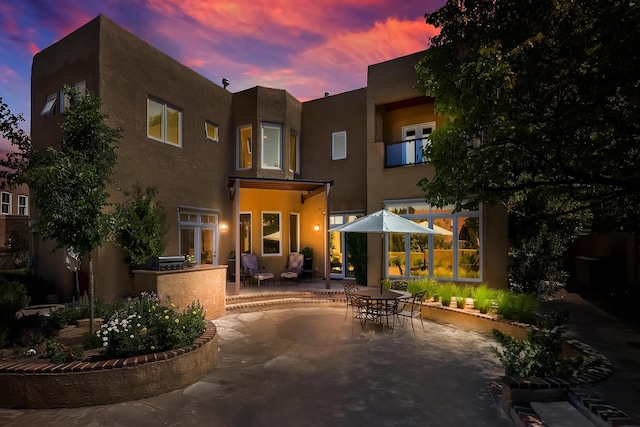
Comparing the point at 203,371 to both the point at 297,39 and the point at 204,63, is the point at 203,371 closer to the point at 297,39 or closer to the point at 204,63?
the point at 297,39

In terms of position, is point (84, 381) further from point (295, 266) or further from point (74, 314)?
point (295, 266)

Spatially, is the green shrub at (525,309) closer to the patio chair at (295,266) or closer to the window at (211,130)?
the patio chair at (295,266)

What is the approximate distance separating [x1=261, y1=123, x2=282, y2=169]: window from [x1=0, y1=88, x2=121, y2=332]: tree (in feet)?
26.9

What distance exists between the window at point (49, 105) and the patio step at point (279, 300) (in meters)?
7.95

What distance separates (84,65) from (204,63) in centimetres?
406

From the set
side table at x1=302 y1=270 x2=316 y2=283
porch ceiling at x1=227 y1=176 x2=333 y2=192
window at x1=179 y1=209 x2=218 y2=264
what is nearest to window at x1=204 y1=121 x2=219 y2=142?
porch ceiling at x1=227 y1=176 x2=333 y2=192

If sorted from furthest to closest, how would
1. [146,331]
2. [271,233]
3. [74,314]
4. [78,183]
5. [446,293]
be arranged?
[271,233] < [446,293] < [74,314] < [78,183] < [146,331]

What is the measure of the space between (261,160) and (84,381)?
1099cm

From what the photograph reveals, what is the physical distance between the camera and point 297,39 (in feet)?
36.2

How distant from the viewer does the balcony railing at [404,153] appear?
12.5 meters

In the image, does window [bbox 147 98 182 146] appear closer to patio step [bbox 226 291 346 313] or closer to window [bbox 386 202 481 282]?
patio step [bbox 226 291 346 313]

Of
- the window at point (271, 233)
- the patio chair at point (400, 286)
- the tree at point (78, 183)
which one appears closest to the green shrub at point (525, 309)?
the patio chair at point (400, 286)

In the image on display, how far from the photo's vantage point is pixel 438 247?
1203 cm

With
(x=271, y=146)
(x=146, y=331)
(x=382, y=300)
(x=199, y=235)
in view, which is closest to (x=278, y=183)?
(x=271, y=146)
